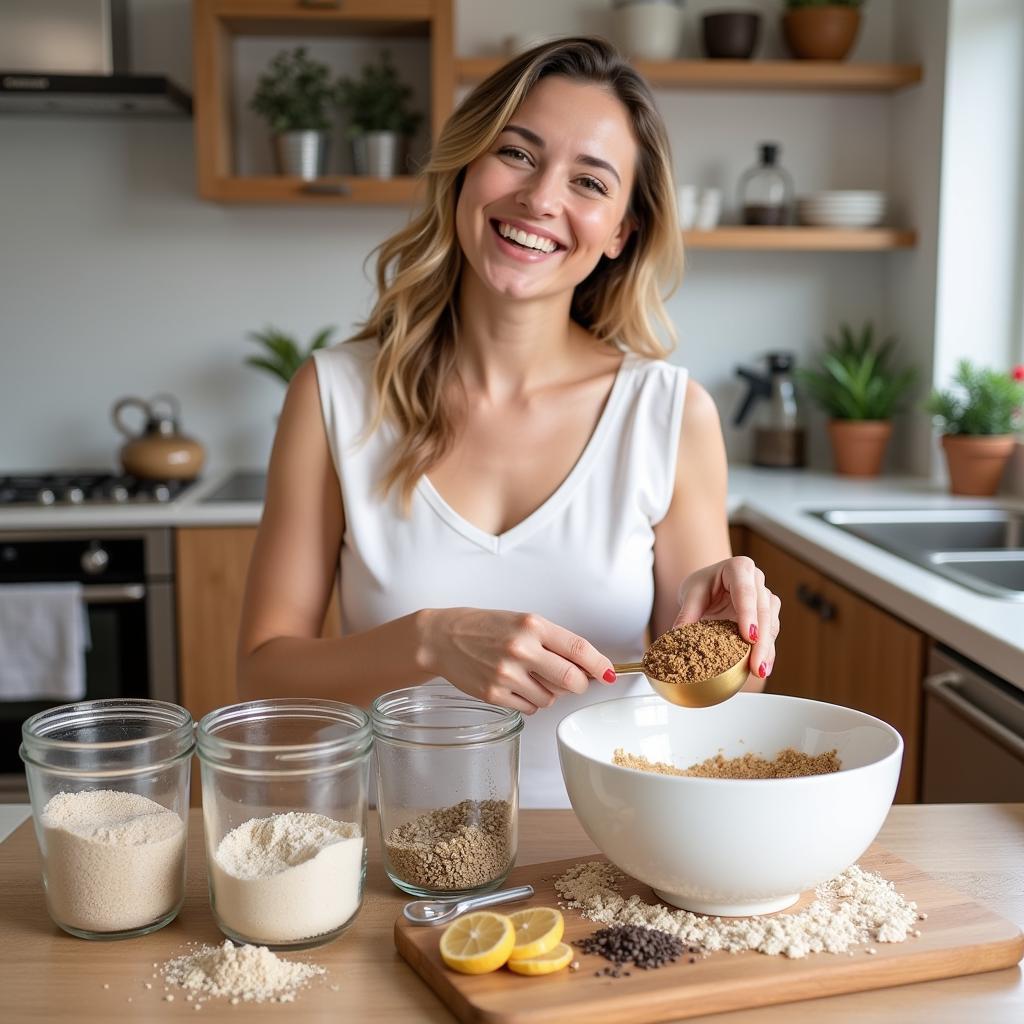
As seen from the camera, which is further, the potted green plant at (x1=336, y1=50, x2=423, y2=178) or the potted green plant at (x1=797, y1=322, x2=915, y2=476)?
the potted green plant at (x1=797, y1=322, x2=915, y2=476)

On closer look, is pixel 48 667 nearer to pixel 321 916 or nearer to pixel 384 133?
pixel 384 133

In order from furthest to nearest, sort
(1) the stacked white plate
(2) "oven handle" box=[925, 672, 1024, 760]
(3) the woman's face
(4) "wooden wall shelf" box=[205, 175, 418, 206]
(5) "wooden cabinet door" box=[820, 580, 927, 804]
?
(1) the stacked white plate
(4) "wooden wall shelf" box=[205, 175, 418, 206]
(5) "wooden cabinet door" box=[820, 580, 927, 804]
(2) "oven handle" box=[925, 672, 1024, 760]
(3) the woman's face

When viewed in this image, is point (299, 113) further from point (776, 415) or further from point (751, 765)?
point (751, 765)

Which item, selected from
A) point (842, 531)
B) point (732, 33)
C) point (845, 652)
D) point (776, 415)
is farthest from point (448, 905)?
point (732, 33)

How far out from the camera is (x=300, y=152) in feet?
10.6

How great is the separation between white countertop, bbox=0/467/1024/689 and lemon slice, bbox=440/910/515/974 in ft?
3.29

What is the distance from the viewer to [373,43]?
341 cm

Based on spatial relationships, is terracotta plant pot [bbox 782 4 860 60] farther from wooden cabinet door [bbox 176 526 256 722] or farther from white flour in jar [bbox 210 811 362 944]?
white flour in jar [bbox 210 811 362 944]

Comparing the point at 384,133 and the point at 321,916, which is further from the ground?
the point at 384,133

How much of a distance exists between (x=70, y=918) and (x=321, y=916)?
0.65ft

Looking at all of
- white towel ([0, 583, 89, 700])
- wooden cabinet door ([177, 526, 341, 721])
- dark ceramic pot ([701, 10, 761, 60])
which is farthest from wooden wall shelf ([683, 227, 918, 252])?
white towel ([0, 583, 89, 700])

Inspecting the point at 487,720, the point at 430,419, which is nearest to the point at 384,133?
the point at 430,419

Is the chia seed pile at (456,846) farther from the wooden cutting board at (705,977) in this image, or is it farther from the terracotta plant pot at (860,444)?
the terracotta plant pot at (860,444)

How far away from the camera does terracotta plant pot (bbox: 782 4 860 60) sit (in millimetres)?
3271
